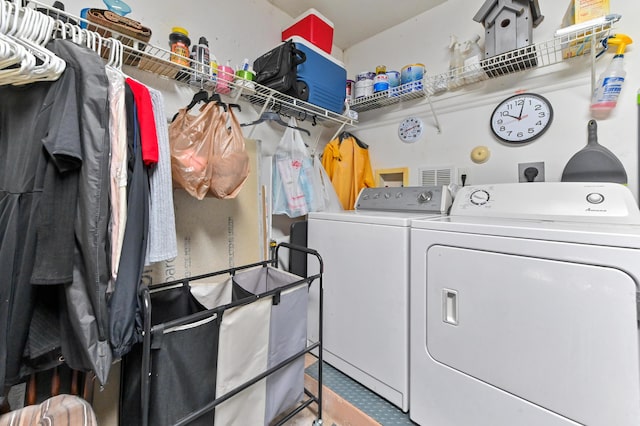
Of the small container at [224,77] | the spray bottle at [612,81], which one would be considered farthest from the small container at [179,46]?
the spray bottle at [612,81]

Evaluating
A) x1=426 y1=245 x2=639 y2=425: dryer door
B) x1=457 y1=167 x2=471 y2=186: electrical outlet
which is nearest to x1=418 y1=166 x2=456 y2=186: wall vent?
x1=457 y1=167 x2=471 y2=186: electrical outlet

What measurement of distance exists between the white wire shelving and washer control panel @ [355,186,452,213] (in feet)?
2.51

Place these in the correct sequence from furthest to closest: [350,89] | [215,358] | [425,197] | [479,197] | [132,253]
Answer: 1. [350,89]
2. [425,197]
3. [479,197]
4. [215,358]
5. [132,253]

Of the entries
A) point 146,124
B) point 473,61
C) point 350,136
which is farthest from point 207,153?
point 473,61

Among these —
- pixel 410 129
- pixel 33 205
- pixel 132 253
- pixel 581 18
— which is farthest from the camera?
pixel 410 129

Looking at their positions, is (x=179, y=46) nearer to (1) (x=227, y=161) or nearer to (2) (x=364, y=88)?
(1) (x=227, y=161)

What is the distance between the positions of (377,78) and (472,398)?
2.01 meters

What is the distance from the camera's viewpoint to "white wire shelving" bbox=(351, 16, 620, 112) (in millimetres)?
1290

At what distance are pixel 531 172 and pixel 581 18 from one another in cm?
75

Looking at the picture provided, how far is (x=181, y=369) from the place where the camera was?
0.83 meters

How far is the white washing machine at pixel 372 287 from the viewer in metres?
1.25

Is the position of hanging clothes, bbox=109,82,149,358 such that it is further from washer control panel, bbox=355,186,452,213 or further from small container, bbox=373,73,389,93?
small container, bbox=373,73,389,93

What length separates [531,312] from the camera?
900 millimetres

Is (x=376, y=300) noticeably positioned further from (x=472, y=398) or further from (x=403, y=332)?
(x=472, y=398)
